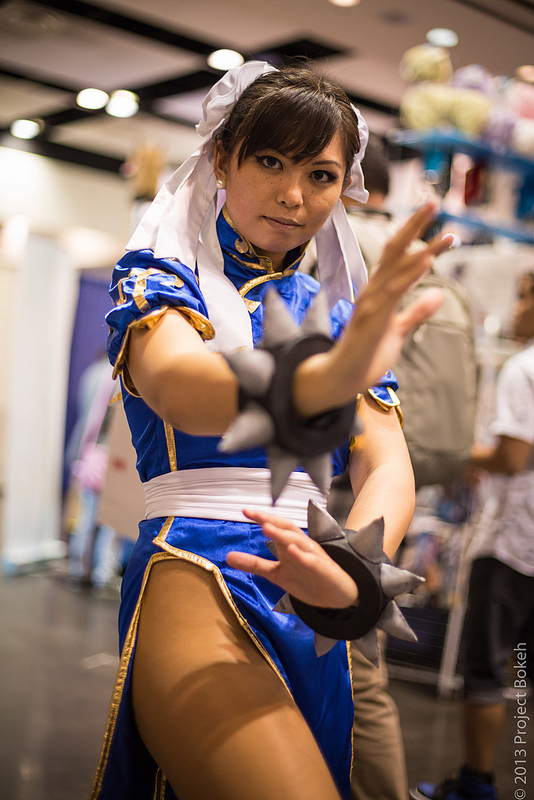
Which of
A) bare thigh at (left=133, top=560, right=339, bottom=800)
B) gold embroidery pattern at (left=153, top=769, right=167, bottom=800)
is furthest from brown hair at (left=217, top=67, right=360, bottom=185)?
gold embroidery pattern at (left=153, top=769, right=167, bottom=800)

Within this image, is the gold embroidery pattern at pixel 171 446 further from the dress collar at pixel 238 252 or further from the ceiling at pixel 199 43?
the ceiling at pixel 199 43

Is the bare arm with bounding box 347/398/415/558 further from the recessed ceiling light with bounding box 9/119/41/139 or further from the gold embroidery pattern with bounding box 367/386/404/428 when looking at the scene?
the recessed ceiling light with bounding box 9/119/41/139

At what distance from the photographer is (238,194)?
104cm

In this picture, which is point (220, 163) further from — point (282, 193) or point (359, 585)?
point (359, 585)

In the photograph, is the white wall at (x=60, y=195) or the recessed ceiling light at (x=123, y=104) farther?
the white wall at (x=60, y=195)

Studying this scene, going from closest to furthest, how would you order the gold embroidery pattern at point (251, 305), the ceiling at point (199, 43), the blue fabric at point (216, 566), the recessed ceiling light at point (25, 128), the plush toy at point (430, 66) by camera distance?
the blue fabric at point (216, 566), the gold embroidery pattern at point (251, 305), the plush toy at point (430, 66), the ceiling at point (199, 43), the recessed ceiling light at point (25, 128)

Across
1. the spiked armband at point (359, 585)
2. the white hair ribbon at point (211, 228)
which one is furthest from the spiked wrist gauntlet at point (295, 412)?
the white hair ribbon at point (211, 228)

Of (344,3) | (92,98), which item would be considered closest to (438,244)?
(344,3)

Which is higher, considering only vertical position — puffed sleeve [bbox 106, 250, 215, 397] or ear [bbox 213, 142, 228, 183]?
ear [bbox 213, 142, 228, 183]

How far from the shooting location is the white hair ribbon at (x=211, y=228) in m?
1.01

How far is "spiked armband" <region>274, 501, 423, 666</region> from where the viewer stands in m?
0.88

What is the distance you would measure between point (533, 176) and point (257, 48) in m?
1.71

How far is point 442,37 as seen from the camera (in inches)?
166

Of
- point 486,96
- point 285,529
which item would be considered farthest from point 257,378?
point 486,96
